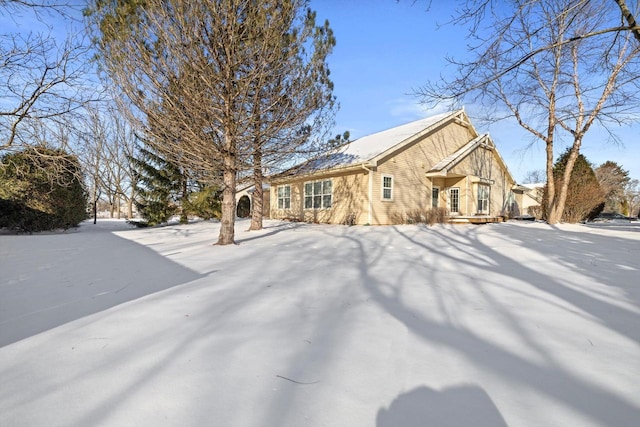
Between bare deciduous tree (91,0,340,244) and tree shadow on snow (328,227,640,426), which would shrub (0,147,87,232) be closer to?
bare deciduous tree (91,0,340,244)

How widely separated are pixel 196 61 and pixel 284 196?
41.2ft

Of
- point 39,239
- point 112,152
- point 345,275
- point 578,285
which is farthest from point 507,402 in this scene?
point 112,152

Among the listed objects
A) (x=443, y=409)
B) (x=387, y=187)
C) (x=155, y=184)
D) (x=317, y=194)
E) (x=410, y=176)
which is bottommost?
(x=443, y=409)

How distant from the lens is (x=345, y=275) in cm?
459

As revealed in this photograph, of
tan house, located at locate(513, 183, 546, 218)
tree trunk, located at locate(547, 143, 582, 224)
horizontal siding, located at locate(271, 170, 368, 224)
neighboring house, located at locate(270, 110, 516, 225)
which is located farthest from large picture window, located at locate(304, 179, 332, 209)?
tan house, located at locate(513, 183, 546, 218)

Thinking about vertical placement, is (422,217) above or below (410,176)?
below

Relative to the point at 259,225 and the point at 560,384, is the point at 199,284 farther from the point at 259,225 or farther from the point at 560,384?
the point at 259,225

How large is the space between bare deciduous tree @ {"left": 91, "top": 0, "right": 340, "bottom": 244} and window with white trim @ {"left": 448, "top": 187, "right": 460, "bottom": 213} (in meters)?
12.1

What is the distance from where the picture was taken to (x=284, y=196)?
1914cm

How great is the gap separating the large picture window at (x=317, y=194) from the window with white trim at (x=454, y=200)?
6807mm

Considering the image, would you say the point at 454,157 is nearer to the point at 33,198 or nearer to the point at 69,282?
the point at 69,282

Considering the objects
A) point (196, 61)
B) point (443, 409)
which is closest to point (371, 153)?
point (196, 61)

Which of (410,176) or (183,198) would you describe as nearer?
(410,176)

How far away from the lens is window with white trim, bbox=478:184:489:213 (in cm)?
1669
